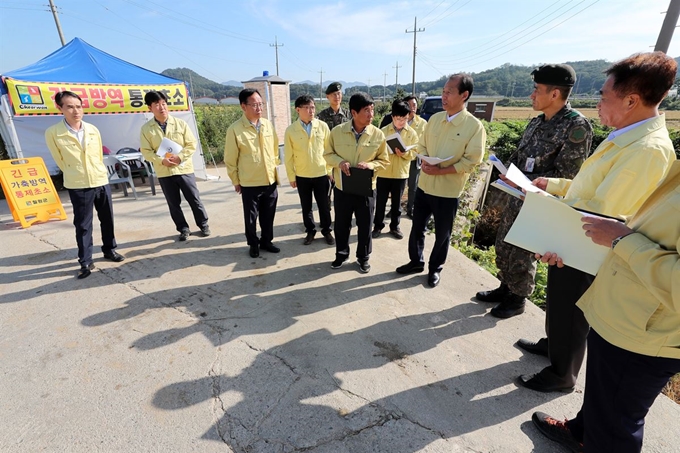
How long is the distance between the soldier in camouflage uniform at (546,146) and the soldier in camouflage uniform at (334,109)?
2.88 meters

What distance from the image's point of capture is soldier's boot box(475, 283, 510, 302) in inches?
117

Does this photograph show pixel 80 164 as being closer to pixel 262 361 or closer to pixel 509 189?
pixel 262 361

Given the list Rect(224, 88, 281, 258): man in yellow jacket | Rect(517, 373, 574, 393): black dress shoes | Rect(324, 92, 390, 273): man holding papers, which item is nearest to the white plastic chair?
Rect(224, 88, 281, 258): man in yellow jacket

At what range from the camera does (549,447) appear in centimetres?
176

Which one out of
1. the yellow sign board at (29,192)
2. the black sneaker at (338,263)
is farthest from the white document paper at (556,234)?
the yellow sign board at (29,192)

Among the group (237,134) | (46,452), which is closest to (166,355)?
(46,452)

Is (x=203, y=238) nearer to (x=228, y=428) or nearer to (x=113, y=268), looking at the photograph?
(x=113, y=268)

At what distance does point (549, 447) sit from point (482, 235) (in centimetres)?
468

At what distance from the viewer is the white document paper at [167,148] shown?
4.04m

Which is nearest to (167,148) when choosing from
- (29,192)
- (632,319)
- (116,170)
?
(29,192)

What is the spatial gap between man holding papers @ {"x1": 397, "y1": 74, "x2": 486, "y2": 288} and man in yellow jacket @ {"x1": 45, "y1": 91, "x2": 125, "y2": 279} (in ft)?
11.1

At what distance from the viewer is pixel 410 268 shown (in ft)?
11.7

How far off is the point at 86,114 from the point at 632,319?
27.0 feet

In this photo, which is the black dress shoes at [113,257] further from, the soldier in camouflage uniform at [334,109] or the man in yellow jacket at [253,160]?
the soldier in camouflage uniform at [334,109]
